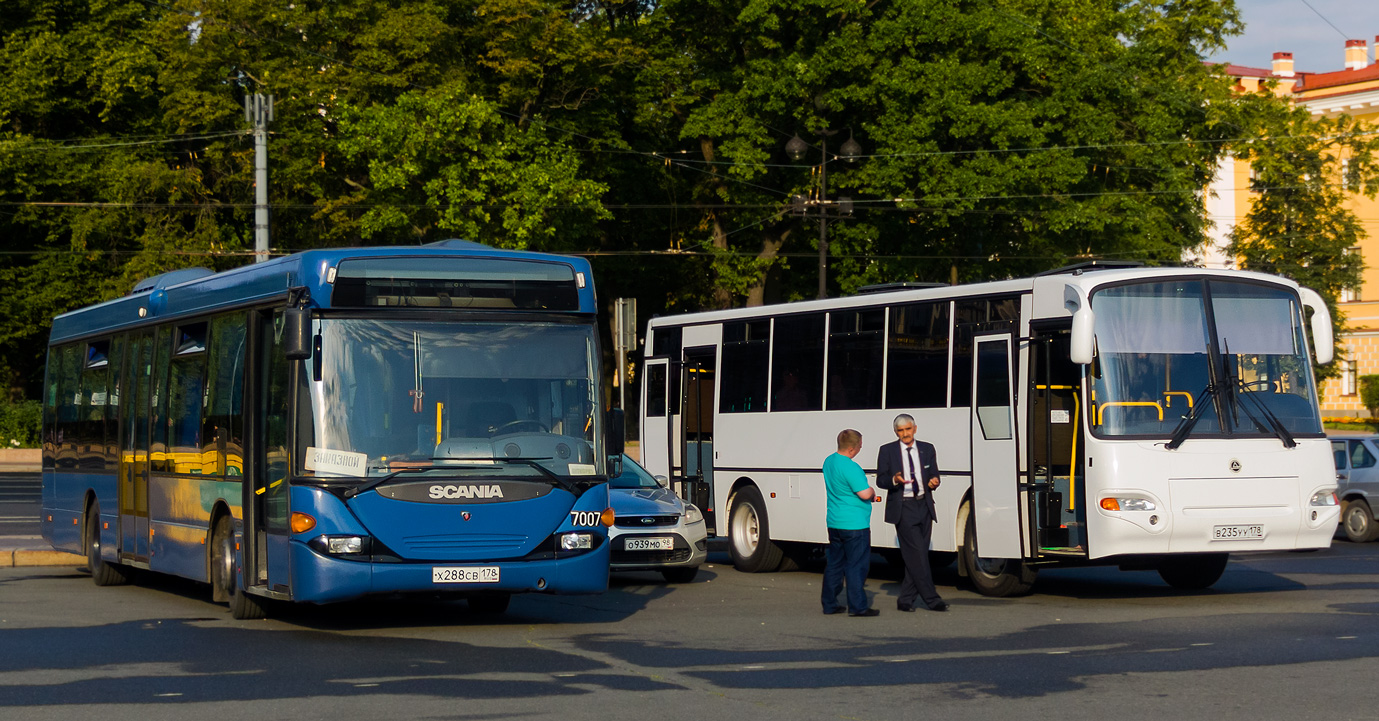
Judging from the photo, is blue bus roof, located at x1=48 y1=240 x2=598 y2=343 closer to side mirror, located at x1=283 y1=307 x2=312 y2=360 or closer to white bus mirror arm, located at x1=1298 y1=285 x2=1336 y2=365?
side mirror, located at x1=283 y1=307 x2=312 y2=360

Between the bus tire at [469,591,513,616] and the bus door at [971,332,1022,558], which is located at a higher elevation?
the bus door at [971,332,1022,558]

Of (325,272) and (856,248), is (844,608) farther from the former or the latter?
(856,248)

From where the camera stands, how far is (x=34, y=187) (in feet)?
158

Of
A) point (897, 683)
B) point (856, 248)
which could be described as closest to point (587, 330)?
point (897, 683)

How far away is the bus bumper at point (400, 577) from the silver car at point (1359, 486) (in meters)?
15.6

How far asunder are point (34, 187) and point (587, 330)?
39153 mm

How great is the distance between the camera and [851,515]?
14.6 meters

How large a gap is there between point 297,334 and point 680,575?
6968 millimetres

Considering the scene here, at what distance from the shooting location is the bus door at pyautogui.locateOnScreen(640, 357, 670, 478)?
22.4 meters

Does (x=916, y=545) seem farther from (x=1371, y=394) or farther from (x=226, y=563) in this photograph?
(x=1371, y=394)

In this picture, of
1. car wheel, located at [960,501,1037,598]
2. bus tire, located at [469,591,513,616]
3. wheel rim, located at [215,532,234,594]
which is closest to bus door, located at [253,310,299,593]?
wheel rim, located at [215,532,234,594]

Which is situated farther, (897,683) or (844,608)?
(844,608)

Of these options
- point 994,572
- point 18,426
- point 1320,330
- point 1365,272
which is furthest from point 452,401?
point 1365,272

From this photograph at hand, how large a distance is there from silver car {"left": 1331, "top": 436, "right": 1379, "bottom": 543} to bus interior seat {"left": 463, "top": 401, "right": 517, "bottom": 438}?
15963 millimetres
